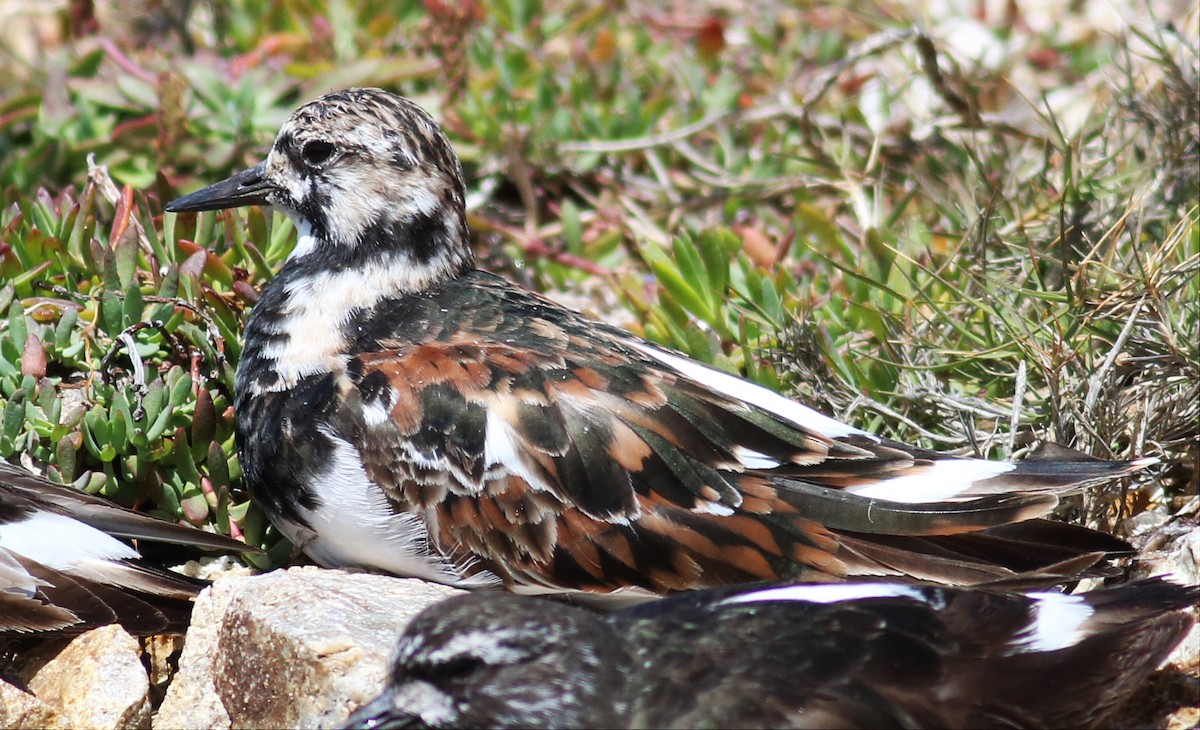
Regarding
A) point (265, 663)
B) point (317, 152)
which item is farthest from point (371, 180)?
point (265, 663)

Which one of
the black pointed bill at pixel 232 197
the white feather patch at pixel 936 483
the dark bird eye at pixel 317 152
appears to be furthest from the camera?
the black pointed bill at pixel 232 197

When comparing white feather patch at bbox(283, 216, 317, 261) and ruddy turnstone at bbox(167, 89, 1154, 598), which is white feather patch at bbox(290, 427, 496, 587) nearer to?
ruddy turnstone at bbox(167, 89, 1154, 598)

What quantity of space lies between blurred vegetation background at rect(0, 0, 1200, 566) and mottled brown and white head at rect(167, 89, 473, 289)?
0.41 metres

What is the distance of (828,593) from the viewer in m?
3.24

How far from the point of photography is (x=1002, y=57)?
7266 millimetres

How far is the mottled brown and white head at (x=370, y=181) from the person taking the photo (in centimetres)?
431

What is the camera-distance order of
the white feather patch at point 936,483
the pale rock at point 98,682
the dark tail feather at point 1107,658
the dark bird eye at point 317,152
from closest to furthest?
the dark tail feather at point 1107,658 < the pale rock at point 98,682 < the white feather patch at point 936,483 < the dark bird eye at point 317,152

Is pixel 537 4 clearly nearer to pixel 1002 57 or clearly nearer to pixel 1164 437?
pixel 1002 57

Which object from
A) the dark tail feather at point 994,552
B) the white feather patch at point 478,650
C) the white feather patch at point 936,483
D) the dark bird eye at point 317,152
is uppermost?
the dark bird eye at point 317,152

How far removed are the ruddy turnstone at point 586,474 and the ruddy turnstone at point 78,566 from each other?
0.33 metres

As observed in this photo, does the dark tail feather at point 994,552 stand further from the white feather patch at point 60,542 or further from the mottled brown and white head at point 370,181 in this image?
the white feather patch at point 60,542

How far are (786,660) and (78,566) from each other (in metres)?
1.95

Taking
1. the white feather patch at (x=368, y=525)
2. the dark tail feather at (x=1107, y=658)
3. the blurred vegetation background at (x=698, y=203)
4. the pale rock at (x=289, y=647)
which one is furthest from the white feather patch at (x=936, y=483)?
the pale rock at (x=289, y=647)

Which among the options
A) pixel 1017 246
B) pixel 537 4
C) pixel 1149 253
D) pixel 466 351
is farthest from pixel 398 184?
pixel 537 4
